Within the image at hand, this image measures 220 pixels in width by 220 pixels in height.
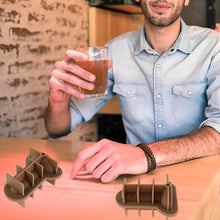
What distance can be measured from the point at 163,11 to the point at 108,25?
1.62m

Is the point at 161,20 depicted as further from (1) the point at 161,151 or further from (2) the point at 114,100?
(2) the point at 114,100

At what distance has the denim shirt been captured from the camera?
1.92m

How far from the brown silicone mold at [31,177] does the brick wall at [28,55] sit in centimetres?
100

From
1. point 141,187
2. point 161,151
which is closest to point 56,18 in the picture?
point 161,151

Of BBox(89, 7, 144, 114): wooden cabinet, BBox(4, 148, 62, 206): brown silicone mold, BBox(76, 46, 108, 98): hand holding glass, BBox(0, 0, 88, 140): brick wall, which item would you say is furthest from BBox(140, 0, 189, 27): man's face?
BBox(89, 7, 144, 114): wooden cabinet

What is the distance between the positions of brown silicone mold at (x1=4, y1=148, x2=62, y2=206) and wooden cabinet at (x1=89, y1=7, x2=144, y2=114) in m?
2.07

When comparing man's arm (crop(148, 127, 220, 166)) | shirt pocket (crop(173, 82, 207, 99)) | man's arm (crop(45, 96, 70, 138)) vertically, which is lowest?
man's arm (crop(45, 96, 70, 138))

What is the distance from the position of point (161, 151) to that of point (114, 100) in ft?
6.56

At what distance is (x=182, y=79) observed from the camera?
1943 mm

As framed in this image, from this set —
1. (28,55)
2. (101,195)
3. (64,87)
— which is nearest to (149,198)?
(101,195)

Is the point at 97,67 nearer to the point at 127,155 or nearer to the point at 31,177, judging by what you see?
the point at 127,155

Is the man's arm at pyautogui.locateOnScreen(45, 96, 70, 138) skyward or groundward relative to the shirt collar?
groundward

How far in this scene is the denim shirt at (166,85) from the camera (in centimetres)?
192

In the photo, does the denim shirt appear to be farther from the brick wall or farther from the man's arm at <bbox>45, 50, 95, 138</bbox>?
the brick wall
